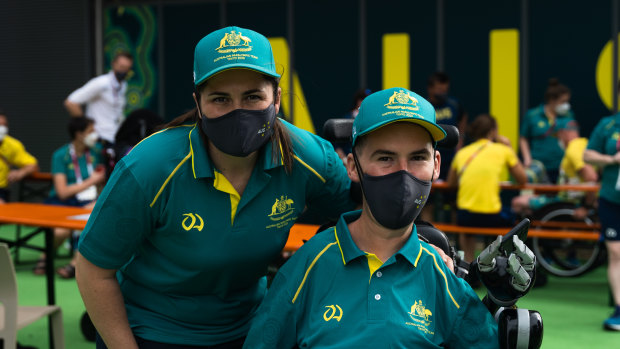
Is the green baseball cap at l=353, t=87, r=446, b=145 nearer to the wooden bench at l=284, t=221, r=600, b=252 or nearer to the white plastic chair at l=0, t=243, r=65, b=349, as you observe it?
the white plastic chair at l=0, t=243, r=65, b=349

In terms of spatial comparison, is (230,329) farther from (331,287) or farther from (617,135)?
(617,135)

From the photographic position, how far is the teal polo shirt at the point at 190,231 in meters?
2.21

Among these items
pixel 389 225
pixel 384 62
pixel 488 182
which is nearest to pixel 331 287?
pixel 389 225

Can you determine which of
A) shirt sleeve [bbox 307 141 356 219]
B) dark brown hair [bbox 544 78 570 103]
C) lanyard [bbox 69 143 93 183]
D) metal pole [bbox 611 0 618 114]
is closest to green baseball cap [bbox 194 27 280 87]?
shirt sleeve [bbox 307 141 356 219]

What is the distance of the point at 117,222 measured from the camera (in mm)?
2199

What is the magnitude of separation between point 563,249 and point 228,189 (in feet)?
19.7

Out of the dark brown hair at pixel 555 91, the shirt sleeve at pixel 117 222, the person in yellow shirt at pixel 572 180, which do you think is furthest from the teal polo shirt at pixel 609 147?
the shirt sleeve at pixel 117 222

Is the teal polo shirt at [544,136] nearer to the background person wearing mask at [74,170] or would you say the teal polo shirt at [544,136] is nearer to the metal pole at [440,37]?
the metal pole at [440,37]

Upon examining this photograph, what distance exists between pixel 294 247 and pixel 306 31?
7.48m

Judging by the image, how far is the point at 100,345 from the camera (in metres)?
2.46

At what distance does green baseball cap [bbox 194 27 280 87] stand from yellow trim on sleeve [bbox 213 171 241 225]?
309mm

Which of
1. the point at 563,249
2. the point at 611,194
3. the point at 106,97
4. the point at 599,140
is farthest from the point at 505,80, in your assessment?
the point at 106,97

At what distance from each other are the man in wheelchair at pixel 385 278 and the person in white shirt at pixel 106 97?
20.9 ft

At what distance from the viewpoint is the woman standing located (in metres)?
2.19
